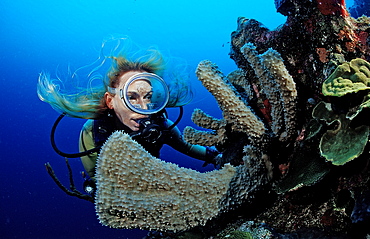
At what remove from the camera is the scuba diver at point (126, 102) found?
291 centimetres

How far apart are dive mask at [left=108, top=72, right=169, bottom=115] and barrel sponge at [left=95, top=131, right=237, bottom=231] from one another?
145cm

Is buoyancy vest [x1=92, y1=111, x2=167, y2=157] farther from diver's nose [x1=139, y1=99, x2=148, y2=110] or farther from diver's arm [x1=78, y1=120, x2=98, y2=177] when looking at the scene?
diver's arm [x1=78, y1=120, x2=98, y2=177]

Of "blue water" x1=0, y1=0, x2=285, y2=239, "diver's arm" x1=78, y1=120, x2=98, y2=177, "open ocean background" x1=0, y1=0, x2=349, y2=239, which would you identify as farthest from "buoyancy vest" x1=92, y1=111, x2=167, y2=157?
"open ocean background" x1=0, y1=0, x2=349, y2=239

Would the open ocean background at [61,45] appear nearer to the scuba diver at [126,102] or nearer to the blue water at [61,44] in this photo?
the blue water at [61,44]

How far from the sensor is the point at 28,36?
61.2 metres

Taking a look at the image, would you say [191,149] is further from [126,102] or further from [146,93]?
[126,102]

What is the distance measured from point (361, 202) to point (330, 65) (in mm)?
906

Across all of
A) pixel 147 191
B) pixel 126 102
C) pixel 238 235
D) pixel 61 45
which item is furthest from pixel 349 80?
pixel 61 45

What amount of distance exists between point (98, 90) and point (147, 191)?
2350 mm

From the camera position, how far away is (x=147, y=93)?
3000mm

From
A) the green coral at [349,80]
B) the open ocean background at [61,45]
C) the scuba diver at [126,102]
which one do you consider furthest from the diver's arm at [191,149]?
the open ocean background at [61,45]

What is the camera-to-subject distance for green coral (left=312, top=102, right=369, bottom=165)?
1.21 m

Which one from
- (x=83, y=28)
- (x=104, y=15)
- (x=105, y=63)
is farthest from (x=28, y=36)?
(x=105, y=63)

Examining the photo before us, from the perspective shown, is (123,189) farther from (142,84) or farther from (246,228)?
(142,84)
